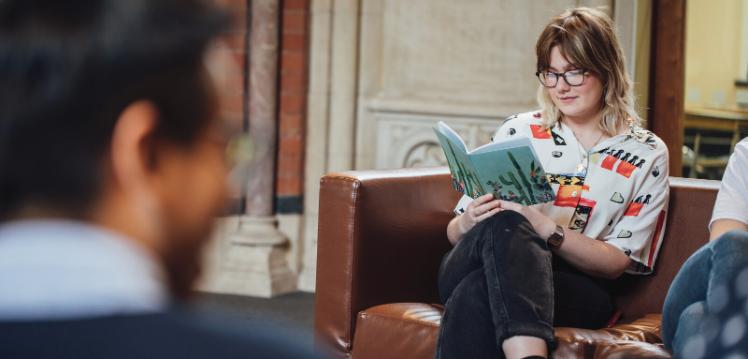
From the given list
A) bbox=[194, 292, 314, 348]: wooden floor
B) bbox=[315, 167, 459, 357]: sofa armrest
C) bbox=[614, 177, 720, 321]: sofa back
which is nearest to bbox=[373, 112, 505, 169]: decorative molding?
bbox=[194, 292, 314, 348]: wooden floor

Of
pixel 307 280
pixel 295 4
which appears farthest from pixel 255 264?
pixel 295 4

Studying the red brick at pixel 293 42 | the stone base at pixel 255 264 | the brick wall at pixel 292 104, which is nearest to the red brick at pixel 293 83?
the brick wall at pixel 292 104

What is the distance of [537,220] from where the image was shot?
2367mm

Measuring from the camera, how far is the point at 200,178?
57cm

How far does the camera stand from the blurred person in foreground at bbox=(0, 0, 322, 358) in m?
0.48

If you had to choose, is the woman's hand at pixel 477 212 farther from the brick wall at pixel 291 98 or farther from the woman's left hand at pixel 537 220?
the brick wall at pixel 291 98

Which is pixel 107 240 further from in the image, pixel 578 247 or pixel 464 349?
pixel 578 247

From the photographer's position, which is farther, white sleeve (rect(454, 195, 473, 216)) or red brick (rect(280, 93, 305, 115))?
red brick (rect(280, 93, 305, 115))

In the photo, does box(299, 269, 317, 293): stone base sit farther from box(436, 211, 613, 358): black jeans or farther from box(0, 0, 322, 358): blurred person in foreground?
box(0, 0, 322, 358): blurred person in foreground

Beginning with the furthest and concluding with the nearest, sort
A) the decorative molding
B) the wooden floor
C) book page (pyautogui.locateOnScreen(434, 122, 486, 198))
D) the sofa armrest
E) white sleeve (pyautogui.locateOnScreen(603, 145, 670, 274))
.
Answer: the decorative molding < the wooden floor < the sofa armrest < white sleeve (pyautogui.locateOnScreen(603, 145, 670, 274)) < book page (pyautogui.locateOnScreen(434, 122, 486, 198))

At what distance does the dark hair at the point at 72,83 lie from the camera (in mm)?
519

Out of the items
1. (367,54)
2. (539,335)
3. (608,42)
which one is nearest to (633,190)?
(608,42)

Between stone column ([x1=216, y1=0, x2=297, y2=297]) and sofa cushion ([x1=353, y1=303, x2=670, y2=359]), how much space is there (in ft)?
7.23

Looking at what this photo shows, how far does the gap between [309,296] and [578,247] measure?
2490mm
